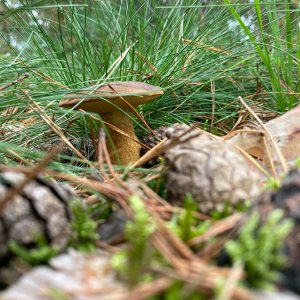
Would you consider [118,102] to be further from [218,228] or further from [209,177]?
[218,228]

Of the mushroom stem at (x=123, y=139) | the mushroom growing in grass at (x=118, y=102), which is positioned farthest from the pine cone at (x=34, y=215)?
the mushroom stem at (x=123, y=139)

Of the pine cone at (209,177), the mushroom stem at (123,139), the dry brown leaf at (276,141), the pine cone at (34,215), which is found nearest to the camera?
the pine cone at (34,215)

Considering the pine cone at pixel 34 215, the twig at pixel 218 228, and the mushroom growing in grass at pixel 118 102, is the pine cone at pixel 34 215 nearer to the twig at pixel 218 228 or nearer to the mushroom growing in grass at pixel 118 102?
the twig at pixel 218 228

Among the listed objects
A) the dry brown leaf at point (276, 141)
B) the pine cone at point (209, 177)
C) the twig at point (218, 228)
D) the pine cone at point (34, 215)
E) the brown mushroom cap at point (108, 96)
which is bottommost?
the dry brown leaf at point (276, 141)

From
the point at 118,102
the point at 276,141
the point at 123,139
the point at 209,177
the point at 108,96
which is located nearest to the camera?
the point at 209,177

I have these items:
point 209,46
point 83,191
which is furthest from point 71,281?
point 209,46

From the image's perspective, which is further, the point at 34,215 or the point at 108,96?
the point at 108,96

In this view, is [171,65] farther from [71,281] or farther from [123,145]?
[71,281]

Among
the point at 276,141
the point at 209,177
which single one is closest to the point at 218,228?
the point at 209,177
